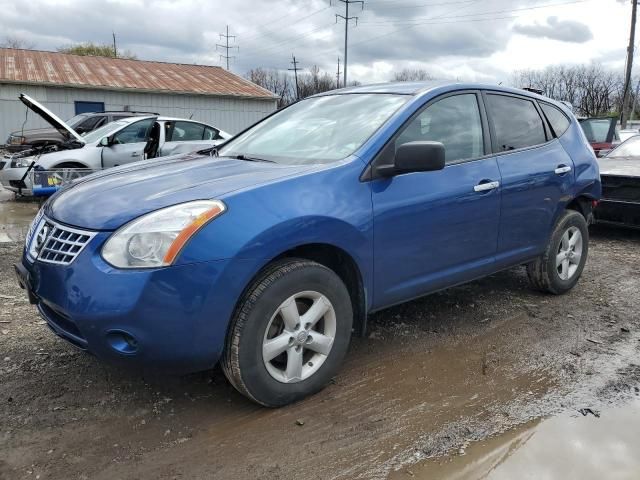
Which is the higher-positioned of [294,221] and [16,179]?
[294,221]

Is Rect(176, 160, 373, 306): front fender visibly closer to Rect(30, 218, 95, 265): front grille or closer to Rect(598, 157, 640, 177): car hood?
Rect(30, 218, 95, 265): front grille

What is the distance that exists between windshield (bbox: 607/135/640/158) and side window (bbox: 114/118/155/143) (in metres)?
7.80

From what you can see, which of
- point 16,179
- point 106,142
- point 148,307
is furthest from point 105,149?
point 148,307

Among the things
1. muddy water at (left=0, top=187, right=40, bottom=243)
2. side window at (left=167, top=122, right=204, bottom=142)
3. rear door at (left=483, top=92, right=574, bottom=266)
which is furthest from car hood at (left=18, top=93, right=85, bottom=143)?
rear door at (left=483, top=92, right=574, bottom=266)

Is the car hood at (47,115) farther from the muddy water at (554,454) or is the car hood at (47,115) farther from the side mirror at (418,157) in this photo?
the muddy water at (554,454)

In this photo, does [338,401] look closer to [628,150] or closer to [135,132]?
[628,150]

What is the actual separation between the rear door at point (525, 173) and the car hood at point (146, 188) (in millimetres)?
1715

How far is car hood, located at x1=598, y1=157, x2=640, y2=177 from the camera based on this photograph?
6895 mm

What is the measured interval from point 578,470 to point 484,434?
44 cm

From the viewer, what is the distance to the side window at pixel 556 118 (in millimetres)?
4660

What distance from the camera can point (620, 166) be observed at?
723 centimetres

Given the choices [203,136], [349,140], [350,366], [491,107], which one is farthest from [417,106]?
[203,136]

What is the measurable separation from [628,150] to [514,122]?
4.58 m

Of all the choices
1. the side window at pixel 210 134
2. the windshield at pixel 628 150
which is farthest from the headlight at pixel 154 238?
the side window at pixel 210 134
